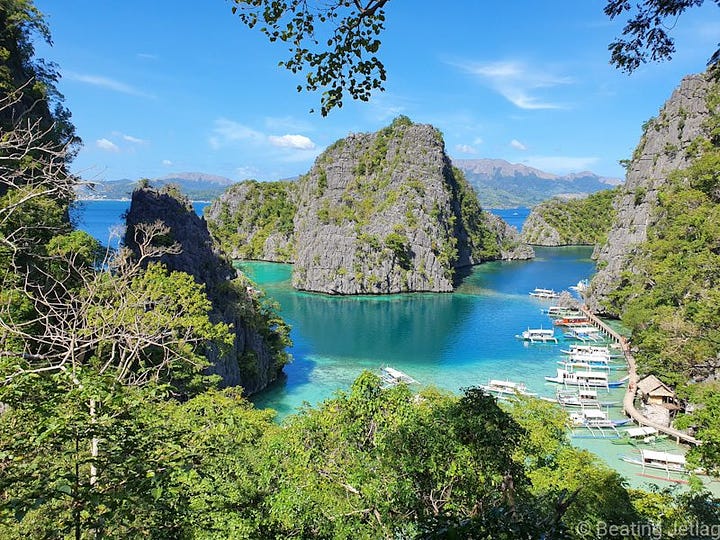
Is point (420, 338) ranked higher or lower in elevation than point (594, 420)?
higher

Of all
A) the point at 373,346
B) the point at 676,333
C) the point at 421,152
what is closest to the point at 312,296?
the point at 373,346

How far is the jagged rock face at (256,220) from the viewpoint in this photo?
89.4 m

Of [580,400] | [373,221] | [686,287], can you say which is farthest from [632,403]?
[373,221]

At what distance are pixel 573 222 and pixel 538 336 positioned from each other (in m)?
85.3

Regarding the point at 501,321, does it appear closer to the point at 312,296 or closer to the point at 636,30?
the point at 312,296

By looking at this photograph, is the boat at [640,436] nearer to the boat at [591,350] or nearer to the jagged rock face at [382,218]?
the boat at [591,350]

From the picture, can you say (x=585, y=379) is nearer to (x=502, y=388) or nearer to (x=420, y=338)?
(x=502, y=388)

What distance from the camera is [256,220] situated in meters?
96.7

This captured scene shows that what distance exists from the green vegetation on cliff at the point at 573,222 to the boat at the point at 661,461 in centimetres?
10071

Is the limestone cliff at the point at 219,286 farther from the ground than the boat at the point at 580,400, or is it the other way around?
the limestone cliff at the point at 219,286

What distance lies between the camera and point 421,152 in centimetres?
7131

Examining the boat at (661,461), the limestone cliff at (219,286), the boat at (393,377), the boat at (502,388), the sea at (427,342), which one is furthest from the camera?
the boat at (393,377)

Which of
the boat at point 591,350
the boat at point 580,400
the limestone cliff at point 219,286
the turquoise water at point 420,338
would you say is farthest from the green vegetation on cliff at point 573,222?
the limestone cliff at point 219,286

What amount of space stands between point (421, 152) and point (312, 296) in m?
31.0
